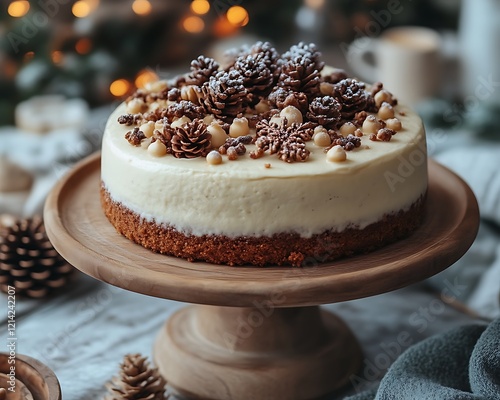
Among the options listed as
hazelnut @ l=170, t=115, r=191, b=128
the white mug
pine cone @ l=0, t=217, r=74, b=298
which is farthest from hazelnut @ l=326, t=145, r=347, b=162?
the white mug

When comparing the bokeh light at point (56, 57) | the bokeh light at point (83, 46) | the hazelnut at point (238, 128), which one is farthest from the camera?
the bokeh light at point (83, 46)

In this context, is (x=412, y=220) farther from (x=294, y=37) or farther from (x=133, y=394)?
(x=294, y=37)

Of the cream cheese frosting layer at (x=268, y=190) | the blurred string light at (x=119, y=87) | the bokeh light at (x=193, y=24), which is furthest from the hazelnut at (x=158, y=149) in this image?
the bokeh light at (x=193, y=24)

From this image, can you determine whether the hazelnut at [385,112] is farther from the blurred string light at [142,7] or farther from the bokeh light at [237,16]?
the bokeh light at [237,16]

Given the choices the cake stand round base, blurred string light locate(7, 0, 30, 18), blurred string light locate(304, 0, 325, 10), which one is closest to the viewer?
the cake stand round base

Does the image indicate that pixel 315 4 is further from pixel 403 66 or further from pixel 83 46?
pixel 83 46

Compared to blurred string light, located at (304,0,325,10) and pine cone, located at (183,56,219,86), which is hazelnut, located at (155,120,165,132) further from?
blurred string light, located at (304,0,325,10)
